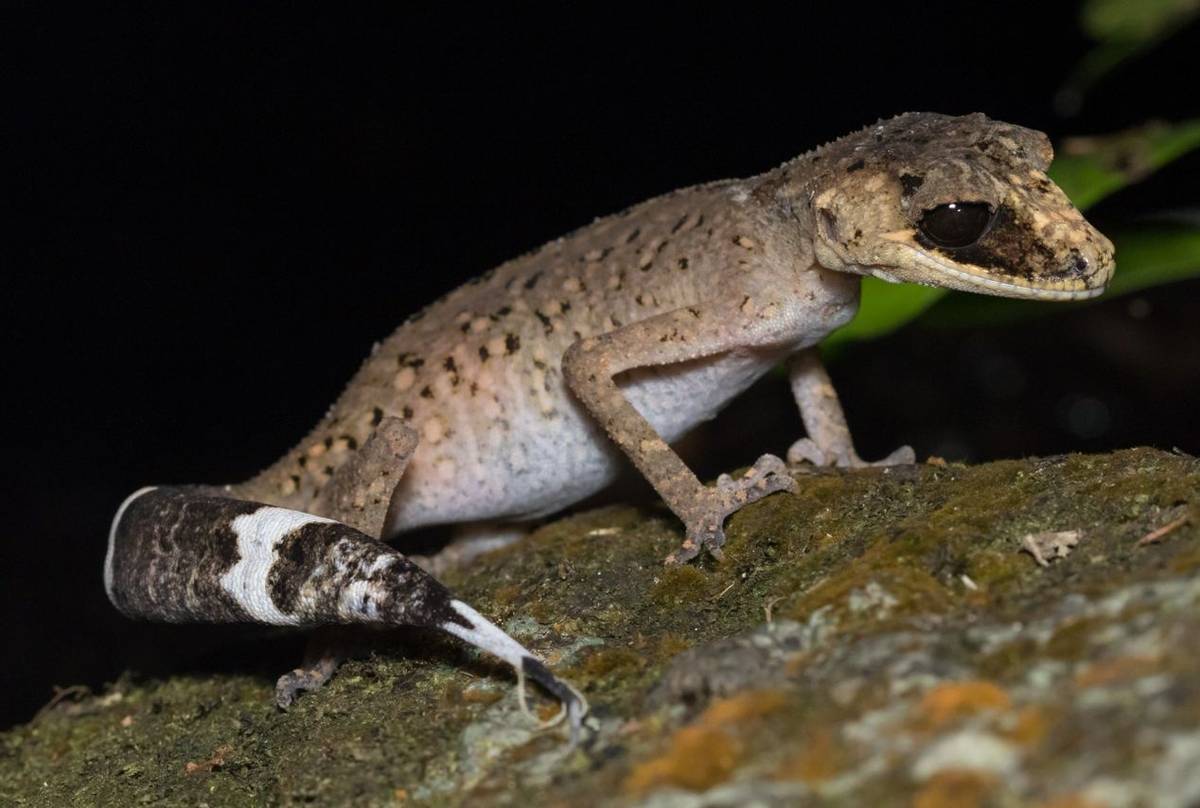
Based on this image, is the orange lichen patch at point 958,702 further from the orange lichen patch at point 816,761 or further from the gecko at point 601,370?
the gecko at point 601,370

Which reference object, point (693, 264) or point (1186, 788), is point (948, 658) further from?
point (693, 264)

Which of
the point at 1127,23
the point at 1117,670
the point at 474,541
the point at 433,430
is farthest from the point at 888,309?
the point at 1117,670

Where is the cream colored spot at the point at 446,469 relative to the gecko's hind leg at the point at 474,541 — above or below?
above

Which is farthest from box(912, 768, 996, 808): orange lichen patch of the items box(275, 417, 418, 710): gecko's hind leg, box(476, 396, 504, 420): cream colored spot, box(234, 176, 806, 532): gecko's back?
box(476, 396, 504, 420): cream colored spot

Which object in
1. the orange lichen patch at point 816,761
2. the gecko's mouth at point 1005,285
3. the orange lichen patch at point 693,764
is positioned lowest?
the orange lichen patch at point 693,764

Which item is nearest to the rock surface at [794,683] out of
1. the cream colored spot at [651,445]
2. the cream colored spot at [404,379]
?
the cream colored spot at [651,445]

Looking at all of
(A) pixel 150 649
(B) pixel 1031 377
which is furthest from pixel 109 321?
(B) pixel 1031 377

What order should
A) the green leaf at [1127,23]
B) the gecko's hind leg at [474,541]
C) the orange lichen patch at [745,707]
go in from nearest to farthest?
1. the orange lichen patch at [745,707]
2. the gecko's hind leg at [474,541]
3. the green leaf at [1127,23]
